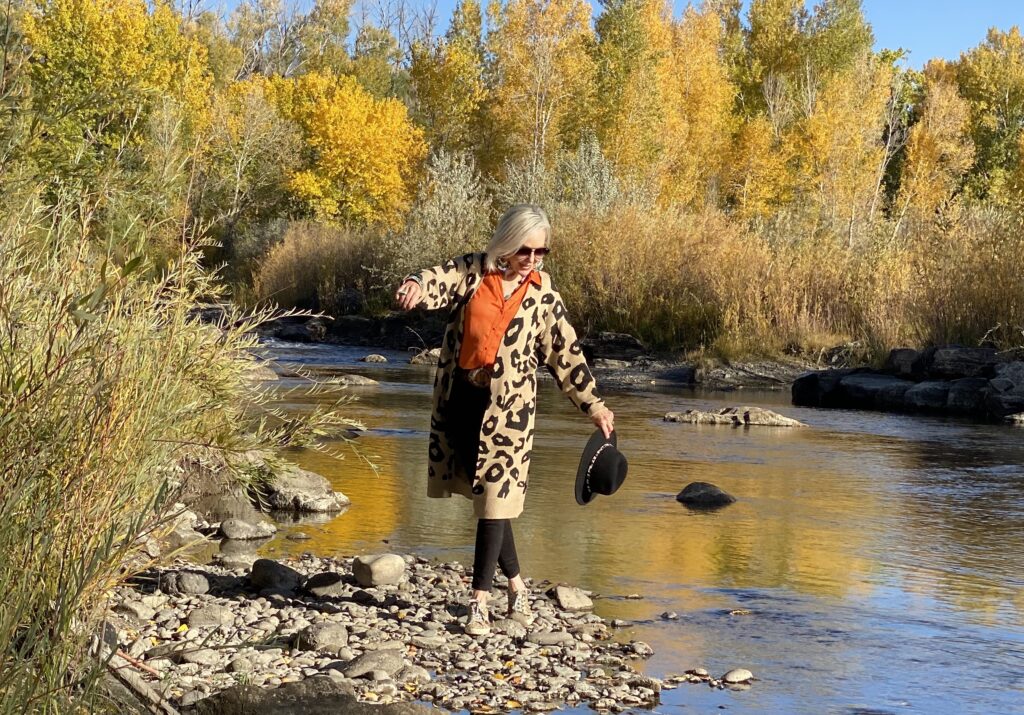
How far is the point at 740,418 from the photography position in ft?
61.9

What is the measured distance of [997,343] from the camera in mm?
23594

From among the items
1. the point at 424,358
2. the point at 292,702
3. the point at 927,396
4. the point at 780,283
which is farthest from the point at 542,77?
the point at 292,702

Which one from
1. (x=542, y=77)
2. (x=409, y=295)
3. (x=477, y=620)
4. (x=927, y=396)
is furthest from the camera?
(x=542, y=77)

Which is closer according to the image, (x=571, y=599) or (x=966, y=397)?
(x=571, y=599)

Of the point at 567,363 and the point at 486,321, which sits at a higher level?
the point at 486,321

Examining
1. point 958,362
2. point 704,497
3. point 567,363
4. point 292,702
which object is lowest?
point 292,702

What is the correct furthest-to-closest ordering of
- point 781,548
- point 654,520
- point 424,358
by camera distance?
point 424,358 → point 654,520 → point 781,548

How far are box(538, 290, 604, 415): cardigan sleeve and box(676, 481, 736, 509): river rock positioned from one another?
4409 millimetres

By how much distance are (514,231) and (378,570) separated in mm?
1930

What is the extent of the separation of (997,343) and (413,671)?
19.4 metres

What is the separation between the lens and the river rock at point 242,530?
9336mm

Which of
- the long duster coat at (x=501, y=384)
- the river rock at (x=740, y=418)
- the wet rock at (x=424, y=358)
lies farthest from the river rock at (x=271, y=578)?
the wet rock at (x=424, y=358)

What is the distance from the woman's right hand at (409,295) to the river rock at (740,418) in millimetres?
12452

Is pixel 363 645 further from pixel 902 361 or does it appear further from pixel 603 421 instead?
pixel 902 361
